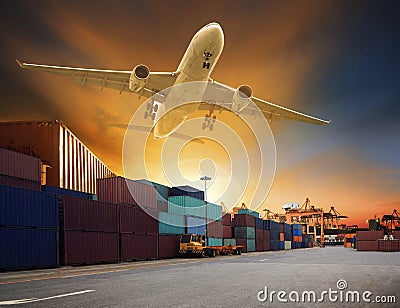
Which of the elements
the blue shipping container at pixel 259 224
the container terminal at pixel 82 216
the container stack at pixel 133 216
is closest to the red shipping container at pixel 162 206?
the container terminal at pixel 82 216

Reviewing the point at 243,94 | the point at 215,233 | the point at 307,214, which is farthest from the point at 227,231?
the point at 307,214

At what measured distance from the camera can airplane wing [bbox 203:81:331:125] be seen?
32969mm

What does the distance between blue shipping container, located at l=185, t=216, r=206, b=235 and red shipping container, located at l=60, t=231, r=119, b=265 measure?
43.2ft

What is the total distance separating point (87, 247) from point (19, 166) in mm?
7155

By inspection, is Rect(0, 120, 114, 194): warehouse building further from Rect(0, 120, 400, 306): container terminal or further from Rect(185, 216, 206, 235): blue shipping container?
Rect(185, 216, 206, 235): blue shipping container

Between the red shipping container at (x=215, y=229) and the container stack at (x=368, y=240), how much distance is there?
75.2 feet

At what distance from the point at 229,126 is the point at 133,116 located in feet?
31.3

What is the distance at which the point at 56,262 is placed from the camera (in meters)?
26.1

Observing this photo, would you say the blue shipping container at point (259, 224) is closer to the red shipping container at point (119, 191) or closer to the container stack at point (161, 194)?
the container stack at point (161, 194)

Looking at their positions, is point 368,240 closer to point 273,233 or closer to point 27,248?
point 273,233

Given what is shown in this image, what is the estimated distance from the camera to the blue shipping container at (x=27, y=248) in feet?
75.2

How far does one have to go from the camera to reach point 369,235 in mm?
62969

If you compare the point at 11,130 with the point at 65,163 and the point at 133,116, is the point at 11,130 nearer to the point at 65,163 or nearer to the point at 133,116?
the point at 65,163

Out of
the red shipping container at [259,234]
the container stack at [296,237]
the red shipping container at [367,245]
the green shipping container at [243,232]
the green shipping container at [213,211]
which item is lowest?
the container stack at [296,237]
